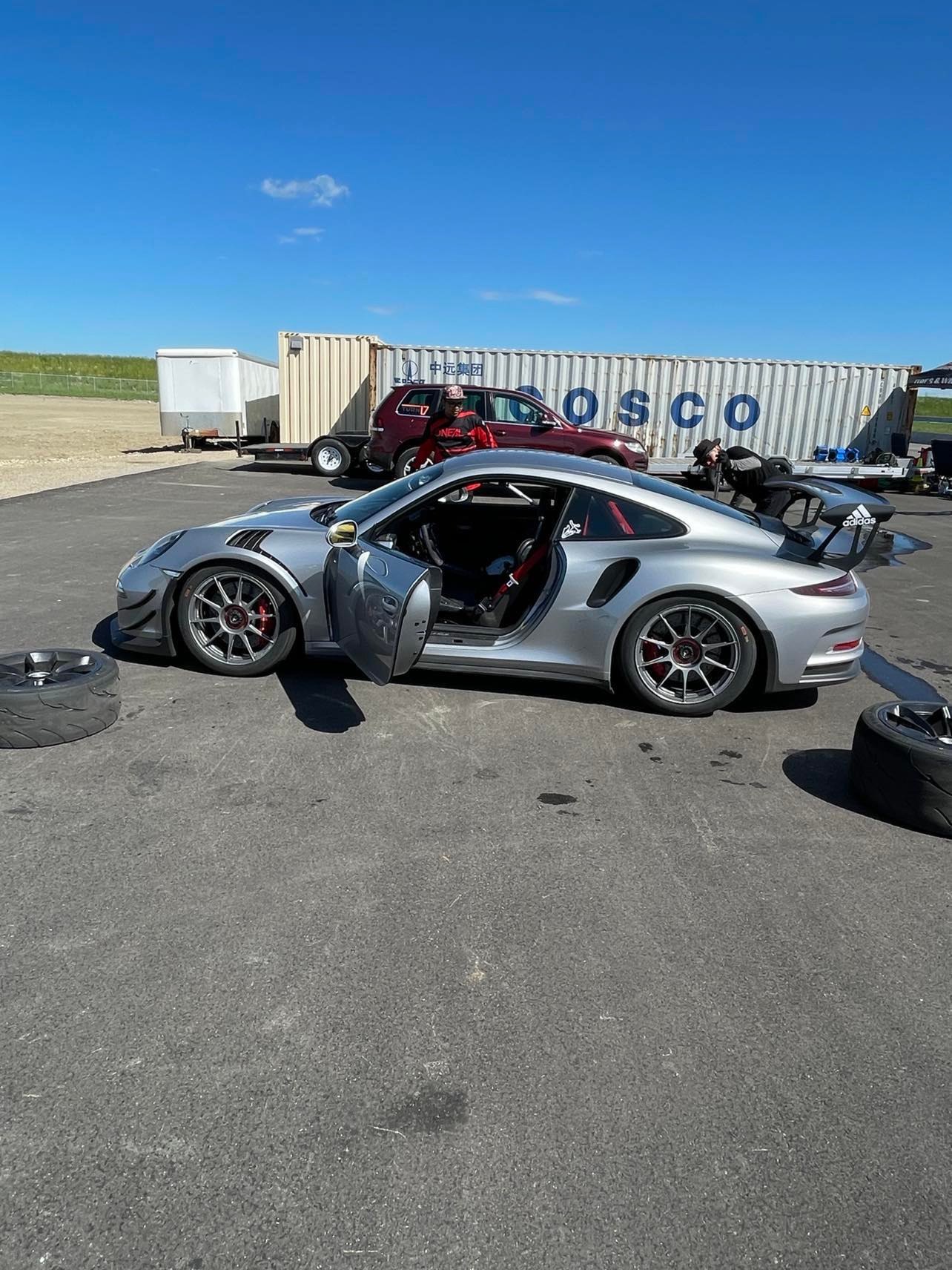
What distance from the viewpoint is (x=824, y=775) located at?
4.39 meters

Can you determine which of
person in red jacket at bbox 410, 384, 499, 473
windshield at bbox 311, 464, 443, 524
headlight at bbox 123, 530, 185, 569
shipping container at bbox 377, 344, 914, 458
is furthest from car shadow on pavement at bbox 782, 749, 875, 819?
shipping container at bbox 377, 344, 914, 458

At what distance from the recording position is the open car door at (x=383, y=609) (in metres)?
4.47

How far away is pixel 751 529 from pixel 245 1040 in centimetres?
395

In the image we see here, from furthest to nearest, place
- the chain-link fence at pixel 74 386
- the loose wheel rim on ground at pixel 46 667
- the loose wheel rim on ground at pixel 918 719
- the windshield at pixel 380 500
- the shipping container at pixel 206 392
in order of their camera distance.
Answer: the chain-link fence at pixel 74 386, the shipping container at pixel 206 392, the windshield at pixel 380 500, the loose wheel rim on ground at pixel 46 667, the loose wheel rim on ground at pixel 918 719

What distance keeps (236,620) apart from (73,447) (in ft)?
72.5

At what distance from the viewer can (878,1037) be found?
8.34 ft

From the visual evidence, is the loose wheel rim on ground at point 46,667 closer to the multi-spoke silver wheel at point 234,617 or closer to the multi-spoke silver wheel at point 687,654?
the multi-spoke silver wheel at point 234,617

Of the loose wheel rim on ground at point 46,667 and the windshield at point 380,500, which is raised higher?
the windshield at point 380,500

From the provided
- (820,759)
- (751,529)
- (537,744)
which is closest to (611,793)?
(537,744)

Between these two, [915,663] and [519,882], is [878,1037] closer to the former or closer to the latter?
[519,882]

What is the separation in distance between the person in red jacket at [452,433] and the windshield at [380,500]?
9.22ft

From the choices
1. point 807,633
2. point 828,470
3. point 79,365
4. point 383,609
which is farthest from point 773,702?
point 79,365

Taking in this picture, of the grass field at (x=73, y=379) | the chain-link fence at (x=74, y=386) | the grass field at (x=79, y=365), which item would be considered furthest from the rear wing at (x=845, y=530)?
the grass field at (x=79, y=365)

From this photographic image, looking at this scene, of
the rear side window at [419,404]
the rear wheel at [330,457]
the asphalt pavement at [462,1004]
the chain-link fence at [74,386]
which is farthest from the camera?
the chain-link fence at [74,386]
